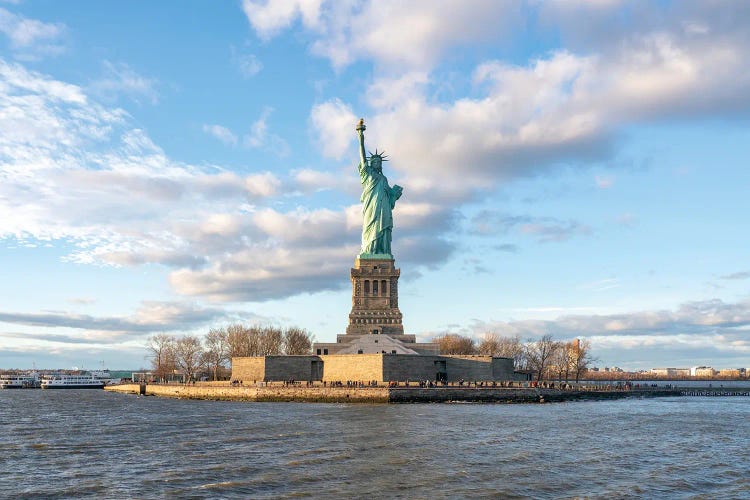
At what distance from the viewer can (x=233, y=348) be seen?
135375 mm

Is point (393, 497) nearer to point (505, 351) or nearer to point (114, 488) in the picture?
point (114, 488)

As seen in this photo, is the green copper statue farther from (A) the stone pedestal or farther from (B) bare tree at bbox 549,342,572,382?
(B) bare tree at bbox 549,342,572,382

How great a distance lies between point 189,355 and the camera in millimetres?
138500

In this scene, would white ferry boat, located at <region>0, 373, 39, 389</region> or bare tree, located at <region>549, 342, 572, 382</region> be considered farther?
white ferry boat, located at <region>0, 373, 39, 389</region>

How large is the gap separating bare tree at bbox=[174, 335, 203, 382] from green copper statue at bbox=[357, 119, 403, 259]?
138ft

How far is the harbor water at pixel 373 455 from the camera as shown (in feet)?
107

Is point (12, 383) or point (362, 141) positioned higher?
point (362, 141)

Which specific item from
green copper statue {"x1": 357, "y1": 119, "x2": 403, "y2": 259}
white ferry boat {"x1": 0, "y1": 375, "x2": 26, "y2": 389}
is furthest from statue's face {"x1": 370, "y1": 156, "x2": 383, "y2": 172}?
white ferry boat {"x1": 0, "y1": 375, "x2": 26, "y2": 389}

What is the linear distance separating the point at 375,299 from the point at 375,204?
16423 mm

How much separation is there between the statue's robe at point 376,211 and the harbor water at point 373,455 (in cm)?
5355

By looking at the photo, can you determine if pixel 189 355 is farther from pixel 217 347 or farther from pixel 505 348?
pixel 505 348

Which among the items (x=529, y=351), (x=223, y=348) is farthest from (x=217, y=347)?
(x=529, y=351)

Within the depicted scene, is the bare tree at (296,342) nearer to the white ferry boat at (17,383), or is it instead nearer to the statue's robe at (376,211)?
the statue's robe at (376,211)

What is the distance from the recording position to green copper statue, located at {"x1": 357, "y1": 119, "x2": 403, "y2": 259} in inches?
4764
